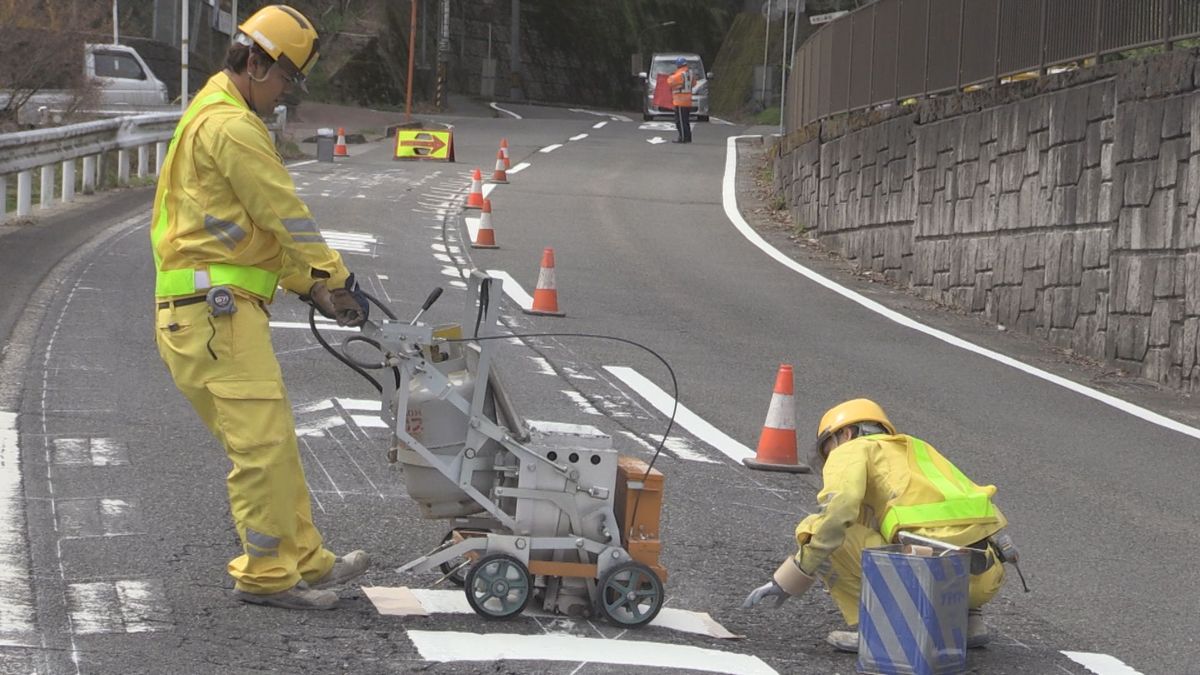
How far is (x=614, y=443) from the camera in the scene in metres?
8.73

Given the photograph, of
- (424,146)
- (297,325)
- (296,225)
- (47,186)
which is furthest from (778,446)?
(424,146)

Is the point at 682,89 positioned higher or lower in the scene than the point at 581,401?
higher

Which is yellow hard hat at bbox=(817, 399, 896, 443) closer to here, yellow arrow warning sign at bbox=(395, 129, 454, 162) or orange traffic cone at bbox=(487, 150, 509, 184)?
orange traffic cone at bbox=(487, 150, 509, 184)

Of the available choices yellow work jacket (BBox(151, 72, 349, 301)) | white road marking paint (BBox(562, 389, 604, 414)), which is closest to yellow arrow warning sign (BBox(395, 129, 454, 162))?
white road marking paint (BBox(562, 389, 604, 414))

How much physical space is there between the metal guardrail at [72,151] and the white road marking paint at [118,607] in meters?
10.7

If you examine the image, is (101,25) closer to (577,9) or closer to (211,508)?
(577,9)

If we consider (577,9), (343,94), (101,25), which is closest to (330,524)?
(101,25)

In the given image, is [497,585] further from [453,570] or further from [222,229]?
[222,229]

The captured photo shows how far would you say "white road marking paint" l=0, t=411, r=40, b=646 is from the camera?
5145mm

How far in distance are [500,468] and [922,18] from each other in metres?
14.5

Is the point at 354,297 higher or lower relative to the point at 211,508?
higher

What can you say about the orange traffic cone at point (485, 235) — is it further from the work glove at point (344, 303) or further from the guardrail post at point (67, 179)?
the work glove at point (344, 303)

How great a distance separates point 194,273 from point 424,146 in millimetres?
25236

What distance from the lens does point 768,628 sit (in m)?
5.88
